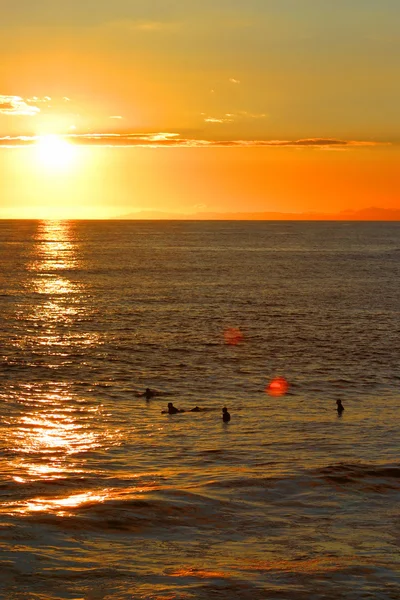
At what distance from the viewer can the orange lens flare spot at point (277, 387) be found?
151 ft

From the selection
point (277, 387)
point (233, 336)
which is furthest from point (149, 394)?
point (233, 336)

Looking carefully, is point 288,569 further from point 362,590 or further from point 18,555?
point 18,555

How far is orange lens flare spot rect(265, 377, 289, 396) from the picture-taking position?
45.9 m

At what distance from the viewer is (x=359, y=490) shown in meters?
30.2

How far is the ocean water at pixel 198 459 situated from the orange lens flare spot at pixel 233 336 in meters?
0.32

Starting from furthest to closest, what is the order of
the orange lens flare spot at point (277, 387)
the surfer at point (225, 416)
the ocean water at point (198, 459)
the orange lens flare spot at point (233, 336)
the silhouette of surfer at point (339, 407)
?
1. the orange lens flare spot at point (233, 336)
2. the orange lens flare spot at point (277, 387)
3. the silhouette of surfer at point (339, 407)
4. the surfer at point (225, 416)
5. the ocean water at point (198, 459)

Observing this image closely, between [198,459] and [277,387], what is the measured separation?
14544mm

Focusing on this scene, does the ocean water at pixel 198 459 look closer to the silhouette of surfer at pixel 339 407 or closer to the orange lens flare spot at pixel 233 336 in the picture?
the orange lens flare spot at pixel 233 336

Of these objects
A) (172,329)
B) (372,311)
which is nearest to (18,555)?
(172,329)

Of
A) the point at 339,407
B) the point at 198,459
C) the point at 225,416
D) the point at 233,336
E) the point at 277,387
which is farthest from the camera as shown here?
the point at 233,336

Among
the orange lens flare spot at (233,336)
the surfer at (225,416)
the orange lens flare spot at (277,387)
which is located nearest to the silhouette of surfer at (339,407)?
the orange lens flare spot at (277,387)

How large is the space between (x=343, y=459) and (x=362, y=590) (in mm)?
11646

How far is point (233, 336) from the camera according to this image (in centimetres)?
6575

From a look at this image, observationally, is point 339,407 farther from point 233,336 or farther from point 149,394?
point 233,336
